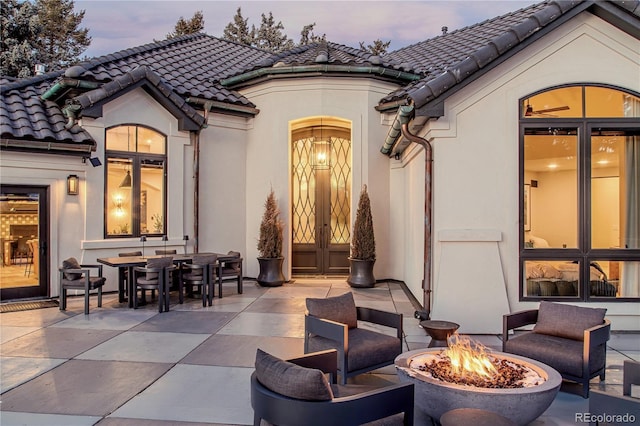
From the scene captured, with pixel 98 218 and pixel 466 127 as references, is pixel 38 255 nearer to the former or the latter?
pixel 98 218

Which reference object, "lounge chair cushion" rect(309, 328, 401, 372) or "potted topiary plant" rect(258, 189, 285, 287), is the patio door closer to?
"potted topiary plant" rect(258, 189, 285, 287)

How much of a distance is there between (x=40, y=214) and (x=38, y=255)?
85 cm

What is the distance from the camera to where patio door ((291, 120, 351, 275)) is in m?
12.3

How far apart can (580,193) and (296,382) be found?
6038mm

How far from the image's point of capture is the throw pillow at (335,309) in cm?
499

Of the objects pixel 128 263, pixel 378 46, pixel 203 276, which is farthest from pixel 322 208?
pixel 378 46

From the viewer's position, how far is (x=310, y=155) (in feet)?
40.9

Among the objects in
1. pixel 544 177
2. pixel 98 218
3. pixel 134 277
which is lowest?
pixel 134 277

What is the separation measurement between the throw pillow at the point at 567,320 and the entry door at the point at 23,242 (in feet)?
30.1

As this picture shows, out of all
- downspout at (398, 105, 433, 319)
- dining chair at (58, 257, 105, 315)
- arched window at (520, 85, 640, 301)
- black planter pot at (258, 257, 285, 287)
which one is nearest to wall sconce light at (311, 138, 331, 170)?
black planter pot at (258, 257, 285, 287)

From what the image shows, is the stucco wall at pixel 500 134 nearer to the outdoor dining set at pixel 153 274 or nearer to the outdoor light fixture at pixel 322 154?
the outdoor dining set at pixel 153 274

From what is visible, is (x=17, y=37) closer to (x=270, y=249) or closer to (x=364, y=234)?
(x=270, y=249)

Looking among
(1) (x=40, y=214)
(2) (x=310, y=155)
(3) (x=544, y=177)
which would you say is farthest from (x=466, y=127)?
(1) (x=40, y=214)

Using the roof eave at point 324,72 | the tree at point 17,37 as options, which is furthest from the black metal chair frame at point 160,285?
the tree at point 17,37
